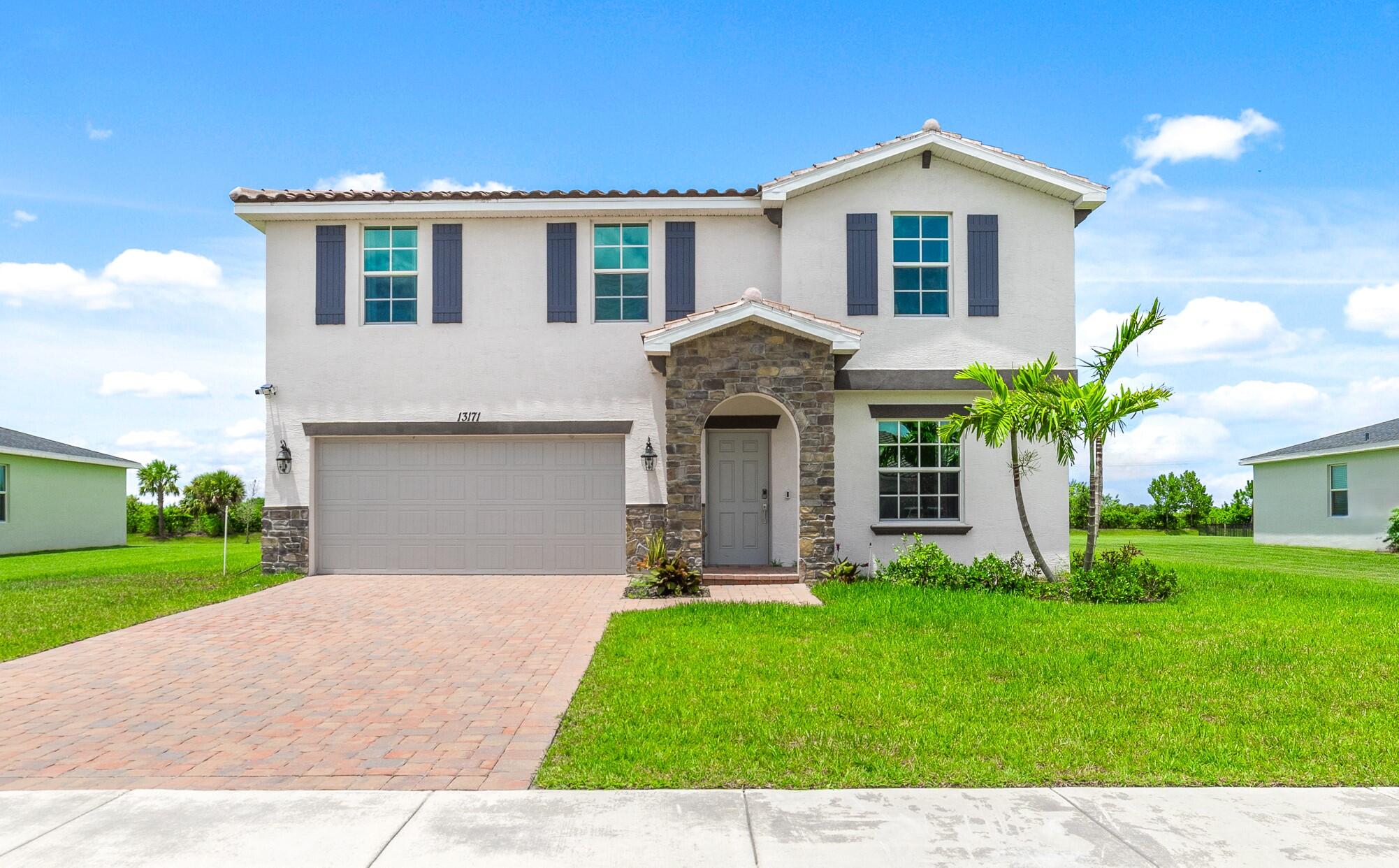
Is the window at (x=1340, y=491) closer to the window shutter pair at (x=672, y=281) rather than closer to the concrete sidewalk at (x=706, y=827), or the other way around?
the window shutter pair at (x=672, y=281)

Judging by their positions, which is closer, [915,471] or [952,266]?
[915,471]

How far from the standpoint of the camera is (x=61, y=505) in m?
26.4

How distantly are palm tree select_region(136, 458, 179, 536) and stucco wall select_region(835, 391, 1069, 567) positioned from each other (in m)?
28.1

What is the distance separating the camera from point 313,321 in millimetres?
15812

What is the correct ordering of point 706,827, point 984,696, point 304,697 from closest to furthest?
point 706,827
point 984,696
point 304,697

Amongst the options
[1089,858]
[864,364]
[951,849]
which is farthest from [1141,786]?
[864,364]

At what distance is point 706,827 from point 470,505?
11.8 meters

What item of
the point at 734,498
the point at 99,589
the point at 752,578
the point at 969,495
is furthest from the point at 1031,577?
the point at 99,589

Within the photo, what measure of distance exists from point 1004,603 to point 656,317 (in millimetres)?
7346

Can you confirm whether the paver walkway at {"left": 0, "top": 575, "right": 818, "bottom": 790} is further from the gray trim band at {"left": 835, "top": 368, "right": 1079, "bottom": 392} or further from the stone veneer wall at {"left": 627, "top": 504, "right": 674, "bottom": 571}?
the gray trim band at {"left": 835, "top": 368, "right": 1079, "bottom": 392}

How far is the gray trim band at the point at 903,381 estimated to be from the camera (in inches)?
585

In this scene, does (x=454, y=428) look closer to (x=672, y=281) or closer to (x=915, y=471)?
(x=672, y=281)

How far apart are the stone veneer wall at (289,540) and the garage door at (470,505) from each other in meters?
0.23

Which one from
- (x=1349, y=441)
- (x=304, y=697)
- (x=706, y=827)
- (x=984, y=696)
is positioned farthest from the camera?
(x=1349, y=441)
